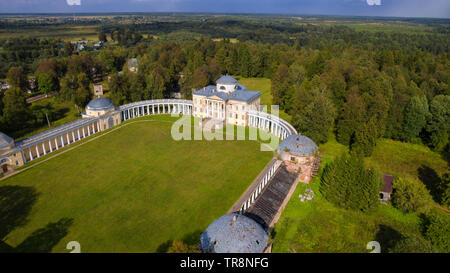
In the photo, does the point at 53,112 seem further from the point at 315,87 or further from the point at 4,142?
the point at 315,87

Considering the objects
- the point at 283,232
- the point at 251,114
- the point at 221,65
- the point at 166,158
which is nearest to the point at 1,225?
the point at 166,158

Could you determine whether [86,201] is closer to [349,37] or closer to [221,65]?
[221,65]

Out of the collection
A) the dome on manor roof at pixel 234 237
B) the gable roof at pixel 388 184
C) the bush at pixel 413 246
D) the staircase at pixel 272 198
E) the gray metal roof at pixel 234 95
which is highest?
the gray metal roof at pixel 234 95

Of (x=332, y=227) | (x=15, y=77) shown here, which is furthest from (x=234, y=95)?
(x=15, y=77)

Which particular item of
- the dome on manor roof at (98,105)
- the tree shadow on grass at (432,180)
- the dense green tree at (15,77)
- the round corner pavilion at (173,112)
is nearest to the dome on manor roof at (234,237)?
the tree shadow on grass at (432,180)

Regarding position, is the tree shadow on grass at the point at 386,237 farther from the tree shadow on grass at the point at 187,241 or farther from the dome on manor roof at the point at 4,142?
the dome on manor roof at the point at 4,142
